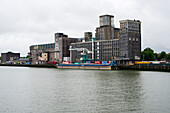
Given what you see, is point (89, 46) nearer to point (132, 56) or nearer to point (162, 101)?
point (132, 56)

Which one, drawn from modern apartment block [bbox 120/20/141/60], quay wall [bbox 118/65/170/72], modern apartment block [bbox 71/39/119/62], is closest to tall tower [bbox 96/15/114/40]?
modern apartment block [bbox 71/39/119/62]

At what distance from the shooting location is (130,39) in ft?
536

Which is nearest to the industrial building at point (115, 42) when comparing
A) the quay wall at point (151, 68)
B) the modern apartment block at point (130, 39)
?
the modern apartment block at point (130, 39)

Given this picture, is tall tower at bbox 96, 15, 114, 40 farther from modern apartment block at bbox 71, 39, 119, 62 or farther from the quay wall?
the quay wall

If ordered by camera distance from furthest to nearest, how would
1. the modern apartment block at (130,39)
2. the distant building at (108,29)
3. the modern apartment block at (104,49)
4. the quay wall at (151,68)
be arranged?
the distant building at (108,29), the modern apartment block at (104,49), the modern apartment block at (130,39), the quay wall at (151,68)

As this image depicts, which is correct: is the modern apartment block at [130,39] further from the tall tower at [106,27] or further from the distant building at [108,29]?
the tall tower at [106,27]

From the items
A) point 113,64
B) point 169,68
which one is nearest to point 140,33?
point 113,64

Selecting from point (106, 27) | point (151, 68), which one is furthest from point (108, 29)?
point (151, 68)

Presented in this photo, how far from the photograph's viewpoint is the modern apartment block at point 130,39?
162 metres

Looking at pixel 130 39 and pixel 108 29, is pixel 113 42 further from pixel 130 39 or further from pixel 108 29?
pixel 130 39

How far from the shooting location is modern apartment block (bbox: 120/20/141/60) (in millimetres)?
162500

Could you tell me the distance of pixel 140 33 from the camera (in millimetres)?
171750

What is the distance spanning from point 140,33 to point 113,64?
108 ft

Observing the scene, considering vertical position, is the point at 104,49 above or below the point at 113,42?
below
